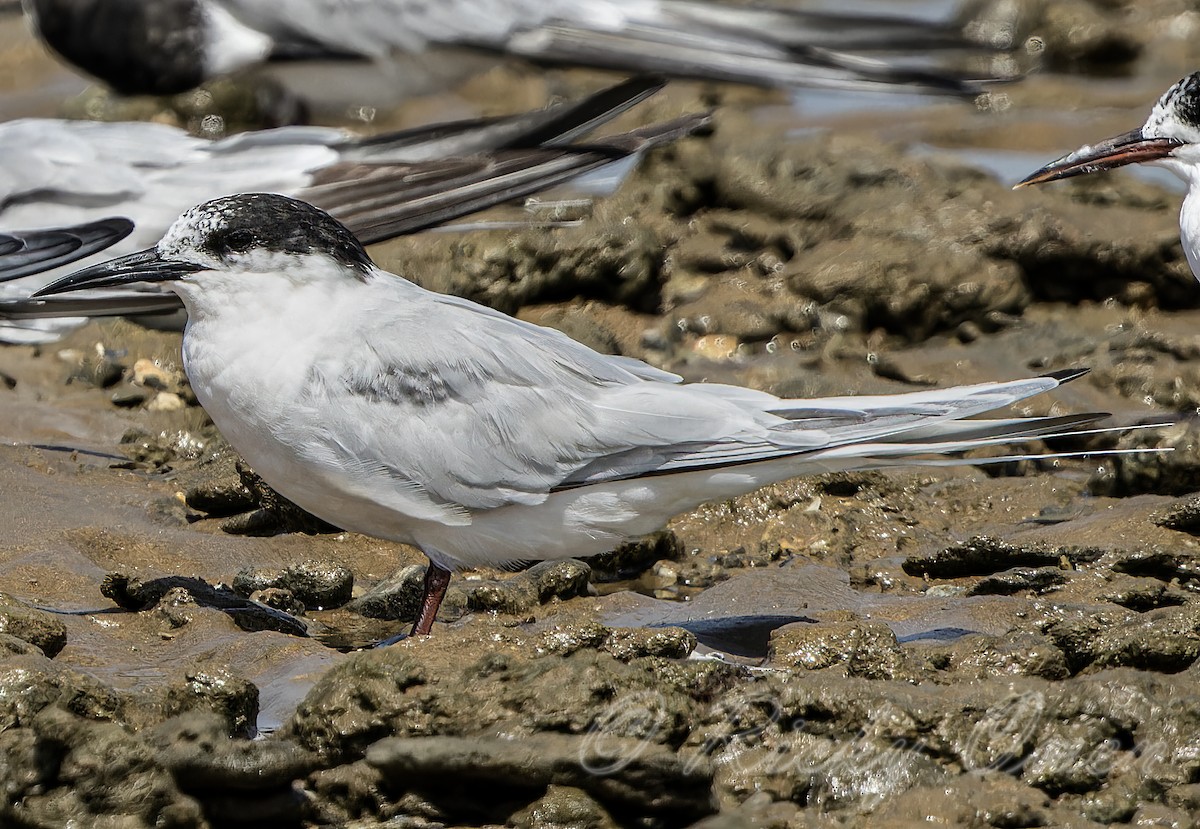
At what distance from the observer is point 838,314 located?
6664 millimetres

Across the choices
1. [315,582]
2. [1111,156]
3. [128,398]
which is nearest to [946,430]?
[315,582]

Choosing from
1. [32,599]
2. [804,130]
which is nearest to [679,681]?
[32,599]

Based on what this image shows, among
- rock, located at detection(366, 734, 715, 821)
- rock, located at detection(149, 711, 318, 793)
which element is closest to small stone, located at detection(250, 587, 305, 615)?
rock, located at detection(149, 711, 318, 793)

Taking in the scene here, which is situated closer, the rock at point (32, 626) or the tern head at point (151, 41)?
the rock at point (32, 626)

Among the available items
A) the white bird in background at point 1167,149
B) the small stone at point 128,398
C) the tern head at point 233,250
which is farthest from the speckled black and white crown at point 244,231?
the white bird in background at point 1167,149

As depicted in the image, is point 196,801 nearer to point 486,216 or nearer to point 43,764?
point 43,764

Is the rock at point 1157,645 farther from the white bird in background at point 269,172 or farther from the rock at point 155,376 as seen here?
the rock at point 155,376

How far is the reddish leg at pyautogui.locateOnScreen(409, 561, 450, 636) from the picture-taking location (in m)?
4.21

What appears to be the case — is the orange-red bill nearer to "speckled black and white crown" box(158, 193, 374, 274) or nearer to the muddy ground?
the muddy ground

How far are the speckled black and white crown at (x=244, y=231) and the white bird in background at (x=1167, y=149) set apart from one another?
8.52 feet

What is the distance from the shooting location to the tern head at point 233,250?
424cm

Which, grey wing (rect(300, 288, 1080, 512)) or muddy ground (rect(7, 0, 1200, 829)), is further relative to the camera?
grey wing (rect(300, 288, 1080, 512))

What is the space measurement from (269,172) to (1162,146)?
3276 mm

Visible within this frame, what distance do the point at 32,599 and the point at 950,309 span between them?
365 centimetres
